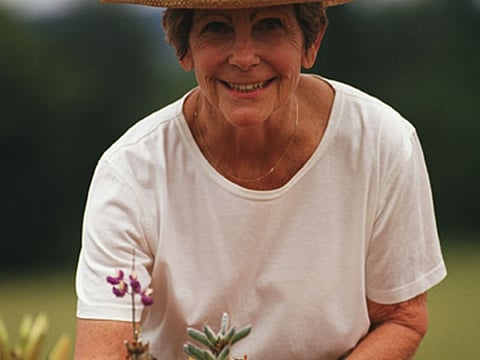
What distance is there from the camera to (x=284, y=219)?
3221 millimetres

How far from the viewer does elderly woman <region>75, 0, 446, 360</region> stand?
3188 millimetres

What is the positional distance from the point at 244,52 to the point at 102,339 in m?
0.79

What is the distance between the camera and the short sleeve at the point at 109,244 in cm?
301

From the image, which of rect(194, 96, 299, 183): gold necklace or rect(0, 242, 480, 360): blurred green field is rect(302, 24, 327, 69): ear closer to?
rect(194, 96, 299, 183): gold necklace

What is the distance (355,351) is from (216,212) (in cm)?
53

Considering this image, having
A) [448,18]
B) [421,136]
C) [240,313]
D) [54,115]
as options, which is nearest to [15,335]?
[54,115]

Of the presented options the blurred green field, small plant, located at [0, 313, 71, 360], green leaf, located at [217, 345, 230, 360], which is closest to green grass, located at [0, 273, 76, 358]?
the blurred green field

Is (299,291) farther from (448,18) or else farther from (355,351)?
(448,18)

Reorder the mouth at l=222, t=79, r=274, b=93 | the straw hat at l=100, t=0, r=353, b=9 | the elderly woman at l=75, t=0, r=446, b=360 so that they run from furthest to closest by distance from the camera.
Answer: the elderly woman at l=75, t=0, r=446, b=360 → the mouth at l=222, t=79, r=274, b=93 → the straw hat at l=100, t=0, r=353, b=9

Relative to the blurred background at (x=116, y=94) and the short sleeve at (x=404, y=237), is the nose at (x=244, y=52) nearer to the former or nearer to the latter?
the short sleeve at (x=404, y=237)

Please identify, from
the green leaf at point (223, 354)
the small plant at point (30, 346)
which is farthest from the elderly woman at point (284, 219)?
the small plant at point (30, 346)

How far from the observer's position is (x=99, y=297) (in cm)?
301

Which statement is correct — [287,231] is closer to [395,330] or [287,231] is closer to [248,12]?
[395,330]

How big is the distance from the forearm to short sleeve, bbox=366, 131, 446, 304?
0.08m
